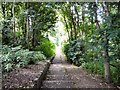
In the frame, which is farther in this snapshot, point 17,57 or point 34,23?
point 34,23

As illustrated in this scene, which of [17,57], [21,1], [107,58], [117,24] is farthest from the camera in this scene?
[21,1]

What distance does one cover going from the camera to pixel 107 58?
23.1ft

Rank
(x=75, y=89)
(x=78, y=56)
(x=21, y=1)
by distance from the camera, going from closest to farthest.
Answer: (x=75, y=89) → (x=21, y=1) → (x=78, y=56)

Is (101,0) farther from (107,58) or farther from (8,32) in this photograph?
(8,32)

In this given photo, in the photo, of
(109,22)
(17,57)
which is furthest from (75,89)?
(17,57)

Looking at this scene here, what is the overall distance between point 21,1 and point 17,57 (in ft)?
13.6

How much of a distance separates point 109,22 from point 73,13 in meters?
11.5

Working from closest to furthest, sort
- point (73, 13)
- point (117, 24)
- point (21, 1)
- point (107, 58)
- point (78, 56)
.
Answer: point (117, 24) < point (107, 58) < point (21, 1) < point (78, 56) < point (73, 13)

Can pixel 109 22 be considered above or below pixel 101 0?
below

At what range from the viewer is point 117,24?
6.04 m

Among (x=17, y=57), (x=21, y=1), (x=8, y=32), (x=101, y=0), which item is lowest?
(x=17, y=57)

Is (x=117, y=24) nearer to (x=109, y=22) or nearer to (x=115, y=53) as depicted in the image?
(x=109, y=22)

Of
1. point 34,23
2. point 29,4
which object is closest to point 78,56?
point 34,23

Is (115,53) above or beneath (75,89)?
above
